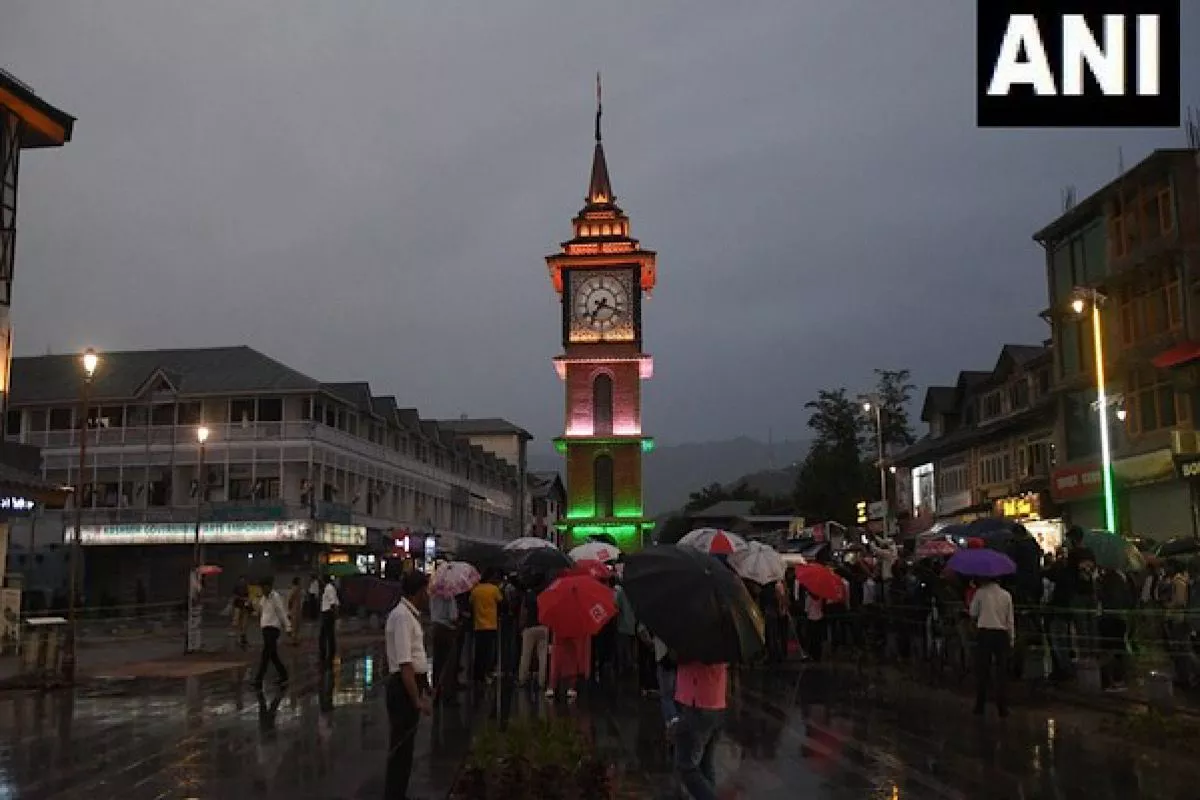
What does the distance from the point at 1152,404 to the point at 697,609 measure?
2809cm

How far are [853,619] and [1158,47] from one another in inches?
781

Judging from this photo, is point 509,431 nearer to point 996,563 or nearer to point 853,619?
point 853,619

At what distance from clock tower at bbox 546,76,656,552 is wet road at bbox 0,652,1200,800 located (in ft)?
164

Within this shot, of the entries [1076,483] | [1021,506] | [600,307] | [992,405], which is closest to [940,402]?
[992,405]

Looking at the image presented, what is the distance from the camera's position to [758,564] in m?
20.7

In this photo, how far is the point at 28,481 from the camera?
30.5 m

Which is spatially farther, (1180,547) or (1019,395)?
(1019,395)

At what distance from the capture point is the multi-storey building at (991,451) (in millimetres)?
40656

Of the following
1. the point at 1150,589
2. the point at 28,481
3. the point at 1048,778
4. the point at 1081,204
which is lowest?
the point at 1048,778

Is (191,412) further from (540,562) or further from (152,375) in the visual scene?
(540,562)

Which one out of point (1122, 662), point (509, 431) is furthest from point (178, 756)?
point (509, 431)

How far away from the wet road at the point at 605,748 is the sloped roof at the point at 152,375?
3760 cm

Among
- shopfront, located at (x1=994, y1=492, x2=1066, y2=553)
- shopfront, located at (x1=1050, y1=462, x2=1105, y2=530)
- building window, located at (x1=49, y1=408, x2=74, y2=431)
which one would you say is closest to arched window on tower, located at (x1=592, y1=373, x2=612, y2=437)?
building window, located at (x1=49, y1=408, x2=74, y2=431)

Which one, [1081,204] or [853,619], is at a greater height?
[1081,204]
